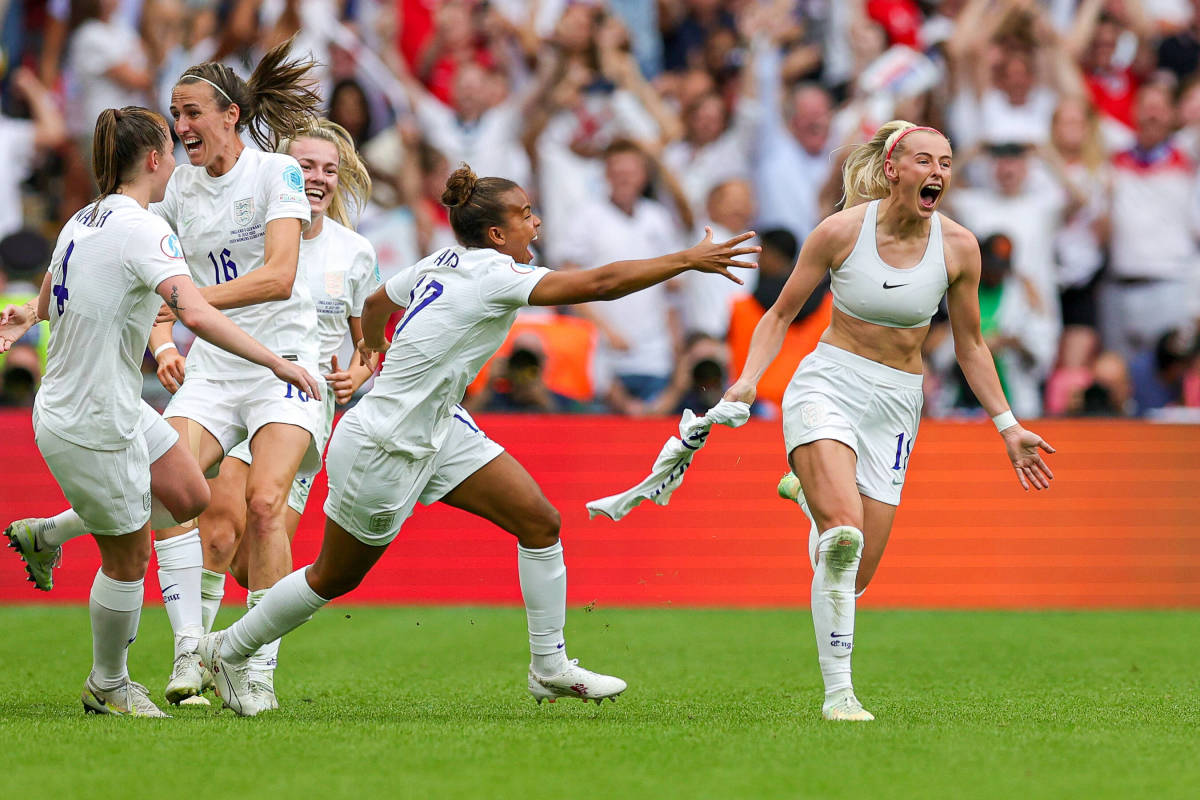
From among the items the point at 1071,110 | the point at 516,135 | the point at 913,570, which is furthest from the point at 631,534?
the point at 1071,110

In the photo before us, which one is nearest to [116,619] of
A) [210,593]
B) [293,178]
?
[210,593]

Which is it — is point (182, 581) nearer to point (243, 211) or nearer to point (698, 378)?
point (243, 211)

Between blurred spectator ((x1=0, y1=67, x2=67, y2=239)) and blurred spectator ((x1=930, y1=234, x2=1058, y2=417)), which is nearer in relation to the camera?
blurred spectator ((x1=930, y1=234, x2=1058, y2=417))

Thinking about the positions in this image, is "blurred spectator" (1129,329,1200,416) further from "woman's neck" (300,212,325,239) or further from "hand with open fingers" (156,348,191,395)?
"hand with open fingers" (156,348,191,395)

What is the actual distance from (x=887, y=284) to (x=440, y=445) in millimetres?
1994

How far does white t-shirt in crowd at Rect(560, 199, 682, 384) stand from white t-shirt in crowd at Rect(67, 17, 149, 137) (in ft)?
13.8

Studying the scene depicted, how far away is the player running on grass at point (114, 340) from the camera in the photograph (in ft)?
19.2

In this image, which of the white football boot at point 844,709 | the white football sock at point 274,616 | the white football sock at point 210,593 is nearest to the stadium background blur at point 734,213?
the white football sock at point 210,593

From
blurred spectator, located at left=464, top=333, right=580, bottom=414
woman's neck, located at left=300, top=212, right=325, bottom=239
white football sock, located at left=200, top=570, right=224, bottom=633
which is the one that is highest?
woman's neck, located at left=300, top=212, right=325, bottom=239

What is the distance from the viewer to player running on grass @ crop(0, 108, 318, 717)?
586cm

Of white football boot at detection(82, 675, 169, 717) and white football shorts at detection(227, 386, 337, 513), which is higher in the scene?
white football shorts at detection(227, 386, 337, 513)

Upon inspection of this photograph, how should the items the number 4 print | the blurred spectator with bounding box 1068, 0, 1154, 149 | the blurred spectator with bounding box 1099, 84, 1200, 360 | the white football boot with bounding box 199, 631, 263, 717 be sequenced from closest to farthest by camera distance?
the number 4 print → the white football boot with bounding box 199, 631, 263, 717 → the blurred spectator with bounding box 1099, 84, 1200, 360 → the blurred spectator with bounding box 1068, 0, 1154, 149

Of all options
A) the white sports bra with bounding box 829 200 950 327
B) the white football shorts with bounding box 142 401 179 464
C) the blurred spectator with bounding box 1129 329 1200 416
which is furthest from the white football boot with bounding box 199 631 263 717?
the blurred spectator with bounding box 1129 329 1200 416

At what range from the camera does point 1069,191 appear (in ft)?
46.5
